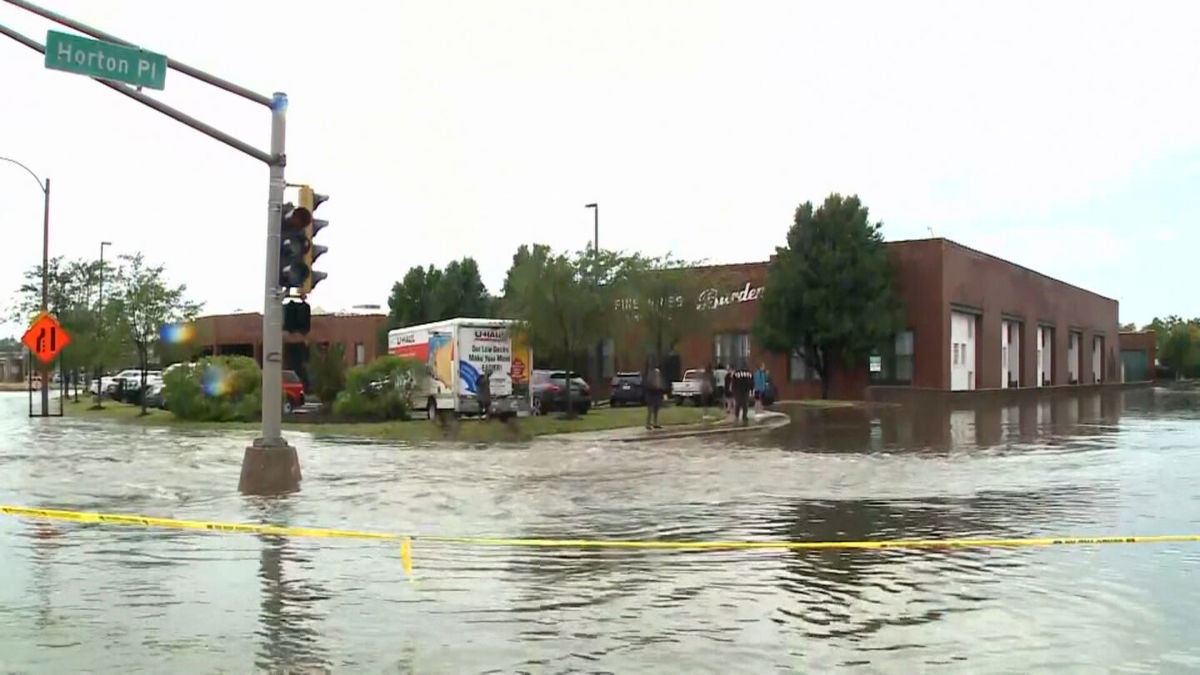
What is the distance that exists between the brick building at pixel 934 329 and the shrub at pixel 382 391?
1579 centimetres

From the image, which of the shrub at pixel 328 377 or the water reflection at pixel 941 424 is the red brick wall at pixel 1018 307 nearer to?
the water reflection at pixel 941 424

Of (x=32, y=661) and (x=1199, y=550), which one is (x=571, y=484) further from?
(x=32, y=661)

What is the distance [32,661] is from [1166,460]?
1873 centimetres

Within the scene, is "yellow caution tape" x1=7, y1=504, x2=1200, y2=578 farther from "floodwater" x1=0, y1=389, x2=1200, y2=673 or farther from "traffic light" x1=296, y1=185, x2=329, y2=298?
"traffic light" x1=296, y1=185, x2=329, y2=298

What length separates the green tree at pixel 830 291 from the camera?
161 feet

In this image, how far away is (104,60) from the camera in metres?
13.7

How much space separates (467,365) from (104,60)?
21199mm

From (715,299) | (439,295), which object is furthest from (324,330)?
(715,299)

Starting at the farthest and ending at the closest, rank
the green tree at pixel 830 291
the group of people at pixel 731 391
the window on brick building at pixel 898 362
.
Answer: the window on brick building at pixel 898 362, the green tree at pixel 830 291, the group of people at pixel 731 391

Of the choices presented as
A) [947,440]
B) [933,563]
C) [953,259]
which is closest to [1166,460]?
[947,440]

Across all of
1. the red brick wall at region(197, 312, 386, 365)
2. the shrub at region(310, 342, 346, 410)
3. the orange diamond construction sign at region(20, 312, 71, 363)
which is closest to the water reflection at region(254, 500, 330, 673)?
the orange diamond construction sign at region(20, 312, 71, 363)

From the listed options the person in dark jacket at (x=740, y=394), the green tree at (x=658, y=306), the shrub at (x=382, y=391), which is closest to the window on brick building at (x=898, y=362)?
the green tree at (x=658, y=306)

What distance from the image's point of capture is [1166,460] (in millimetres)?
19828

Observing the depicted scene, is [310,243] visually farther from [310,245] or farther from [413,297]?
[413,297]
